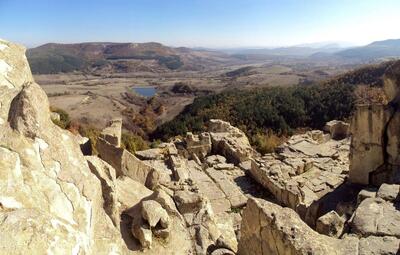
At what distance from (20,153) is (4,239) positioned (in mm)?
1766

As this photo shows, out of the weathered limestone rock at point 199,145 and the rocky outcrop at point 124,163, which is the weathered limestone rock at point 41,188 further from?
the weathered limestone rock at point 199,145

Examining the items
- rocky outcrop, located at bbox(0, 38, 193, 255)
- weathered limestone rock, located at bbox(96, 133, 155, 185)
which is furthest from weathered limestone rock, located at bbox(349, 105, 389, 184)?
rocky outcrop, located at bbox(0, 38, 193, 255)

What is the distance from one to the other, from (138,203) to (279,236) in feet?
10.1

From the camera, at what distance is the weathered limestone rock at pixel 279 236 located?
23.0 ft

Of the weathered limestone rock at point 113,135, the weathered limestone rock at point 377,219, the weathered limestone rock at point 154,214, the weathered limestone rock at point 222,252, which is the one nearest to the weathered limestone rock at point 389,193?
the weathered limestone rock at point 377,219

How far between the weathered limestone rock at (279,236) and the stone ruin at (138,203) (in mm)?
21

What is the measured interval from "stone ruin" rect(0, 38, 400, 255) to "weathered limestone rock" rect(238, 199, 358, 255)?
0.07ft

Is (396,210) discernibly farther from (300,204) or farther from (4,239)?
(4,239)

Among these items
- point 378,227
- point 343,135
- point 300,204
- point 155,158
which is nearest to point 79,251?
point 378,227

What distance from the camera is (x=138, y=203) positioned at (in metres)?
8.55

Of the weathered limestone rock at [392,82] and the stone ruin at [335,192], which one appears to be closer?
the stone ruin at [335,192]

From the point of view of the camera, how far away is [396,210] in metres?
9.27

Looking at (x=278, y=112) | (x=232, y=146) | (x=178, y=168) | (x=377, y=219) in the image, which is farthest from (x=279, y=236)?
(x=278, y=112)

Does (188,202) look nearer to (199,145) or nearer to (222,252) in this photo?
(222,252)
